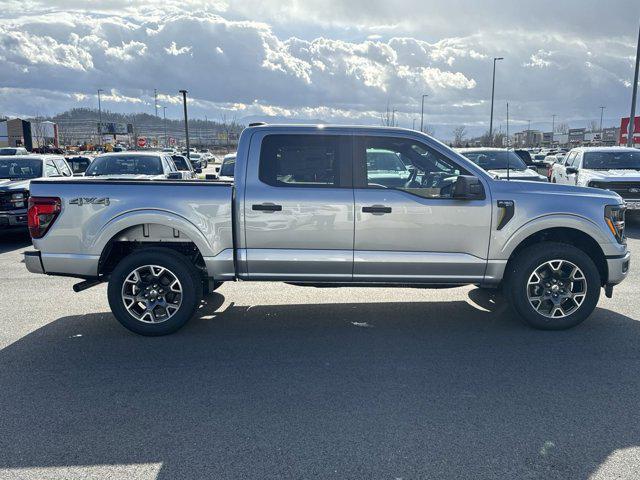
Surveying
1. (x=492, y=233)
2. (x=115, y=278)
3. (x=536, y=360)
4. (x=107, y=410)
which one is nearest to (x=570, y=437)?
(x=536, y=360)

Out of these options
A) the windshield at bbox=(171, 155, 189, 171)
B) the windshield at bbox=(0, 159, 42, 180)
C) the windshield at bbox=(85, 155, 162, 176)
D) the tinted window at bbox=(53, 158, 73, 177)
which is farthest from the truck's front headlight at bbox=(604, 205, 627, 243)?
the windshield at bbox=(171, 155, 189, 171)

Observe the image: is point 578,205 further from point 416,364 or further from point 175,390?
point 175,390

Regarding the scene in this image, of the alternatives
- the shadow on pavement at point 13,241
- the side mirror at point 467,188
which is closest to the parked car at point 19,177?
the shadow on pavement at point 13,241

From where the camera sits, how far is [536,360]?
4594 millimetres

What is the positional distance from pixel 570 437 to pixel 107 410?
3166 millimetres

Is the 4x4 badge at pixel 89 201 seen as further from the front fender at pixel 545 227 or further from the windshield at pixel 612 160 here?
the windshield at pixel 612 160

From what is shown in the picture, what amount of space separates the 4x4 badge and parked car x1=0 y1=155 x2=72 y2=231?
490 centimetres

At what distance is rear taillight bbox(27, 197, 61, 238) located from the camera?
5.07 meters

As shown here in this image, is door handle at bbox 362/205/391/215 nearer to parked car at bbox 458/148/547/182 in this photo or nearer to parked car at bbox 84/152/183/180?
parked car at bbox 84/152/183/180

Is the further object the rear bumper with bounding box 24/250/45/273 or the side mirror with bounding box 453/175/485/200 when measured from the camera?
the rear bumper with bounding box 24/250/45/273

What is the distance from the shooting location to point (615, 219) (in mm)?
5332

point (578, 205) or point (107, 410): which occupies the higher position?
Result: point (578, 205)

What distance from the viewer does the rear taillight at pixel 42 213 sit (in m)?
5.07

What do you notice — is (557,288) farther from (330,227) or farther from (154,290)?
(154,290)
